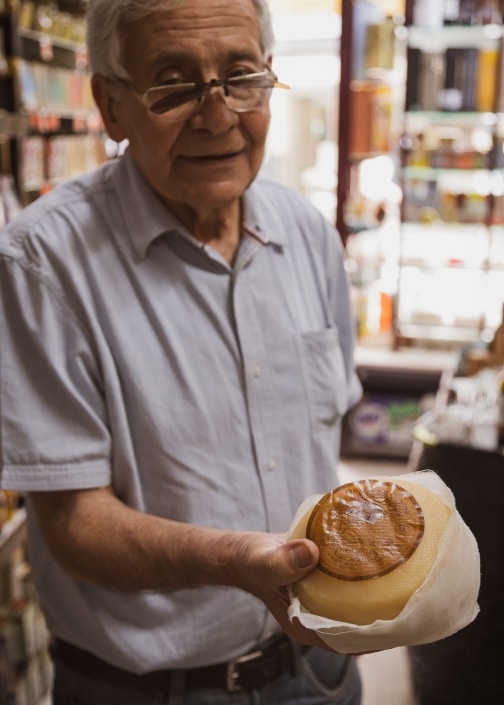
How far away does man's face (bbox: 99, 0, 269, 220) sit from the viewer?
99cm

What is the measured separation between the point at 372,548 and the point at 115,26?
2.37 feet

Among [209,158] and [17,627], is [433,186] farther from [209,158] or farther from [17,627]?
[209,158]

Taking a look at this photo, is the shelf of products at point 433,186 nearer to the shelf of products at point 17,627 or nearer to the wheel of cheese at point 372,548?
the shelf of products at point 17,627

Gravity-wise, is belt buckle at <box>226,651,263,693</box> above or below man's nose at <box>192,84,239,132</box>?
below

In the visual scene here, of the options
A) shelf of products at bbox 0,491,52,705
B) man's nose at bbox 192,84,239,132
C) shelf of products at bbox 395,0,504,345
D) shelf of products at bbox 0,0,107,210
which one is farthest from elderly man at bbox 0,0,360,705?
shelf of products at bbox 395,0,504,345

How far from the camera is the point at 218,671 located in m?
1.18

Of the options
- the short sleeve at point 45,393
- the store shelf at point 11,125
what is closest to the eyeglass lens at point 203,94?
the short sleeve at point 45,393

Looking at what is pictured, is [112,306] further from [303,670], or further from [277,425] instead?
[303,670]

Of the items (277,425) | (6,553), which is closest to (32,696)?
(6,553)

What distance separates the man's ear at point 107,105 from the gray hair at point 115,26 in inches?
0.7

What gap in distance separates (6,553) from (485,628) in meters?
1.96

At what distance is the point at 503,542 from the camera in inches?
38.2

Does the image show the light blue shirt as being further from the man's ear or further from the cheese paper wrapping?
the cheese paper wrapping

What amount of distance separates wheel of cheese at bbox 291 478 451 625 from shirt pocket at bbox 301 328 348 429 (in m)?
0.48
